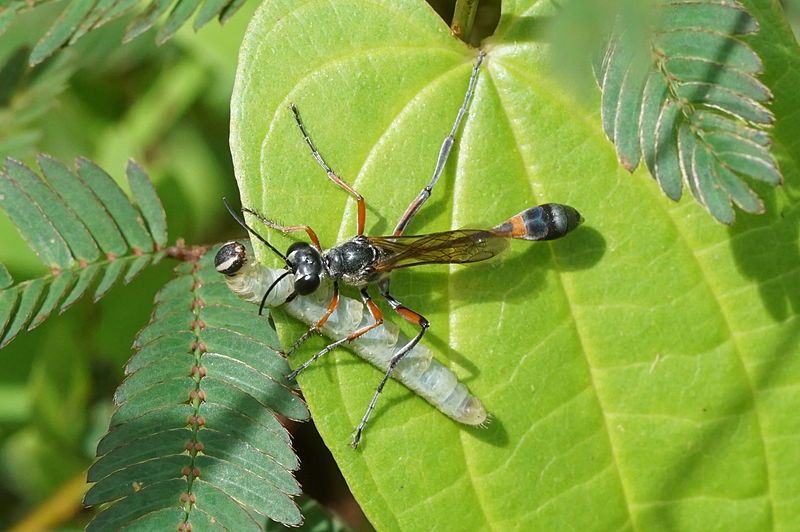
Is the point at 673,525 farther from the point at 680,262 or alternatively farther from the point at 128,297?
the point at 128,297

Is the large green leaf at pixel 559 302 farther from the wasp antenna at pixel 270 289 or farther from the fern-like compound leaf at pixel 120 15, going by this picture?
the fern-like compound leaf at pixel 120 15

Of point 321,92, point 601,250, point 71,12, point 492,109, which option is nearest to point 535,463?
point 601,250

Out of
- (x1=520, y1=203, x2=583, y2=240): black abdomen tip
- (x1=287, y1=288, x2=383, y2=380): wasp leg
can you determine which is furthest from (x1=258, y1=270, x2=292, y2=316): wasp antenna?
(x1=520, y1=203, x2=583, y2=240): black abdomen tip

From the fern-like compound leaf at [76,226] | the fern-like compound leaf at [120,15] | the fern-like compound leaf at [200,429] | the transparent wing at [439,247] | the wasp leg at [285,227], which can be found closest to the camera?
the fern-like compound leaf at [200,429]

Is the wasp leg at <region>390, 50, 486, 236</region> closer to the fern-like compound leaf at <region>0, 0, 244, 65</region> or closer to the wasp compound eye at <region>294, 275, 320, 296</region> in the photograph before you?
the wasp compound eye at <region>294, 275, 320, 296</region>

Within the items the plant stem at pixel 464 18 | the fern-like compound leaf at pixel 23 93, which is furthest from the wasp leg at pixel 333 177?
→ the fern-like compound leaf at pixel 23 93

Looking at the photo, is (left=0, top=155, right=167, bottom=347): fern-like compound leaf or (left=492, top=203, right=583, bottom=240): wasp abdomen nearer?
(left=492, top=203, right=583, bottom=240): wasp abdomen
